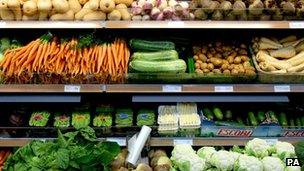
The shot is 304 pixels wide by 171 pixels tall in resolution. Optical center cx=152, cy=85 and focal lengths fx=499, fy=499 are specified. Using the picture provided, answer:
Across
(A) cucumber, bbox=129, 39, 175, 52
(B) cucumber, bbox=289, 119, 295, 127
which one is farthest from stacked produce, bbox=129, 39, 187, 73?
(B) cucumber, bbox=289, 119, 295, 127

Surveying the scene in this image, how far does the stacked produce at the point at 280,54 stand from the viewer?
3.77 m

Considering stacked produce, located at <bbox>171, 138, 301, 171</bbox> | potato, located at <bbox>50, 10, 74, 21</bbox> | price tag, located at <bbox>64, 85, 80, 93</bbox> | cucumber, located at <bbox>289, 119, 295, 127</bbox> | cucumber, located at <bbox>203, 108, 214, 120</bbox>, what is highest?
potato, located at <bbox>50, 10, 74, 21</bbox>

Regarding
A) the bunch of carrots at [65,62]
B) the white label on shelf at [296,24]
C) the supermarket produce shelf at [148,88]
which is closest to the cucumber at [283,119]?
the supermarket produce shelf at [148,88]

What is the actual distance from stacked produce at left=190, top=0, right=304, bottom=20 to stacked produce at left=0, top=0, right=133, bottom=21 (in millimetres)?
578

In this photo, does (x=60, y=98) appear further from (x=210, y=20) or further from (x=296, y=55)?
(x=296, y=55)

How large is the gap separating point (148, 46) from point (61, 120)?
2.88 feet

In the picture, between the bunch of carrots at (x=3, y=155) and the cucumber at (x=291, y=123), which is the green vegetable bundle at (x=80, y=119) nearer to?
the bunch of carrots at (x=3, y=155)

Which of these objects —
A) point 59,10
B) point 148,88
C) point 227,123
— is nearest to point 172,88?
point 148,88

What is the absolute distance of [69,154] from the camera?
2775mm

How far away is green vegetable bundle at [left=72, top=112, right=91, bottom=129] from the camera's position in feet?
12.4

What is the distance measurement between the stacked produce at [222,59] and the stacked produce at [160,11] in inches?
13.8

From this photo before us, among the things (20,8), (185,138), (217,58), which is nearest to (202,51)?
(217,58)

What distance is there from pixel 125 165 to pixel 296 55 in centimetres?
170

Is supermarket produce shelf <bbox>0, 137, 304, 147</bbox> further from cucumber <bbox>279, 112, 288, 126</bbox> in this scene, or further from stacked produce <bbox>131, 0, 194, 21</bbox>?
stacked produce <bbox>131, 0, 194, 21</bbox>
